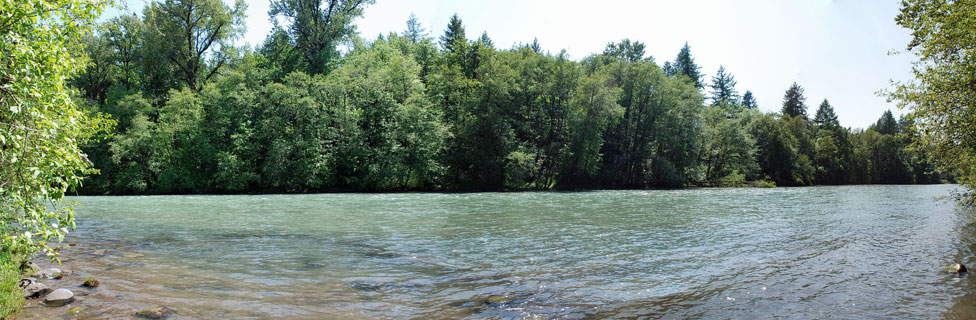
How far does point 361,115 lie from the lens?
4725cm

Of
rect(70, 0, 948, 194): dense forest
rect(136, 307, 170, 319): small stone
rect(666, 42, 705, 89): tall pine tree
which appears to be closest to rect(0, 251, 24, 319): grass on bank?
rect(136, 307, 170, 319): small stone

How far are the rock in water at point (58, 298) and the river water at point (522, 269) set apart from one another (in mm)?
306

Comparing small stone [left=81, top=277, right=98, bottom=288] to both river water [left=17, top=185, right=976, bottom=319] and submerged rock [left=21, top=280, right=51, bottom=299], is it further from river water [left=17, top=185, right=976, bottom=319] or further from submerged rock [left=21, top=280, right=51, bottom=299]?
submerged rock [left=21, top=280, right=51, bottom=299]

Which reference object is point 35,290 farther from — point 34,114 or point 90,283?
point 34,114

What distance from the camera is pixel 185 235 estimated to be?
15.1m

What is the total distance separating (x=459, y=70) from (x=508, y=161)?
11342mm

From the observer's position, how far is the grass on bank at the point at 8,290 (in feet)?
20.8

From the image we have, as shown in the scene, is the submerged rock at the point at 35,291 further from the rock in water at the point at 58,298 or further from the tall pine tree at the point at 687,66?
the tall pine tree at the point at 687,66

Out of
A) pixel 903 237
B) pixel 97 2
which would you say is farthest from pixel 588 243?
pixel 97 2

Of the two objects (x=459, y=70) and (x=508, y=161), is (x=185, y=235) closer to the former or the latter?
(x=508, y=161)

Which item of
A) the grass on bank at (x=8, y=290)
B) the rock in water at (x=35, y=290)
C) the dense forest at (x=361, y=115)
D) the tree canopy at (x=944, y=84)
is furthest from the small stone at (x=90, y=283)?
the dense forest at (x=361, y=115)

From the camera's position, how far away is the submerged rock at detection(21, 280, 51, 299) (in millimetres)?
7271

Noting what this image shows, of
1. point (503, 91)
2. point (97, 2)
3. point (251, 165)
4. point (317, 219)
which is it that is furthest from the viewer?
point (503, 91)

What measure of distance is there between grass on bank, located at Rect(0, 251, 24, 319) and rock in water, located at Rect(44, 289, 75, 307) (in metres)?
0.31
